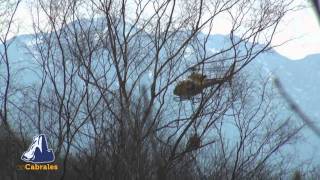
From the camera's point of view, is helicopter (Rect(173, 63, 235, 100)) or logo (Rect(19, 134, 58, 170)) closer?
helicopter (Rect(173, 63, 235, 100))

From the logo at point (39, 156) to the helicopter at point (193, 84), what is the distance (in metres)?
4.40

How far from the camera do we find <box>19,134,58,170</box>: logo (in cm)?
1608

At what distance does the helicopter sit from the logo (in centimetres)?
440

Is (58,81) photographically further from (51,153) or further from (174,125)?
(174,125)

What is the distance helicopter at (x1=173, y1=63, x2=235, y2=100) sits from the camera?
13.7 meters

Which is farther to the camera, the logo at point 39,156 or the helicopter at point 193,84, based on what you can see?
the logo at point 39,156

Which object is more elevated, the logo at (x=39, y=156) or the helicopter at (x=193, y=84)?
the helicopter at (x=193, y=84)

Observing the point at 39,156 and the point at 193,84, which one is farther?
the point at 39,156

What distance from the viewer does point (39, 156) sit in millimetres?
16641

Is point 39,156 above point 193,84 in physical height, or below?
below

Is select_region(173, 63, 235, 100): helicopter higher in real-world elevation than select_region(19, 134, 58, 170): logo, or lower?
higher

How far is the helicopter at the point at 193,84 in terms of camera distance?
45.0 ft

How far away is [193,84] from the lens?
13992 millimetres

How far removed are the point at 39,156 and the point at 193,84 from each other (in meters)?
5.47
